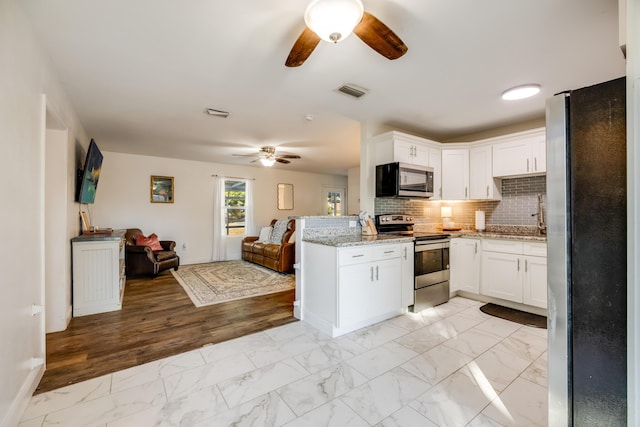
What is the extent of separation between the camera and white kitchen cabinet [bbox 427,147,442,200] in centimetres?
387

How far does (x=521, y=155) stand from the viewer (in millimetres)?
3453

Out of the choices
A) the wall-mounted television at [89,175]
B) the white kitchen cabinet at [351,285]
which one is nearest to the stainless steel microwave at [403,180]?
the white kitchen cabinet at [351,285]

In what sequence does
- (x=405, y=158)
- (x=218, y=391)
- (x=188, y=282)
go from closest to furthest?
(x=218, y=391) → (x=405, y=158) → (x=188, y=282)

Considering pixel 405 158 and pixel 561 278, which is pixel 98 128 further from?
pixel 561 278

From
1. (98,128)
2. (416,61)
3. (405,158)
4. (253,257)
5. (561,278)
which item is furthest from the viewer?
(253,257)

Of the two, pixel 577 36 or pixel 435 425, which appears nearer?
pixel 435 425

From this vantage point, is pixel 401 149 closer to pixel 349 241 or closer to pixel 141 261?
pixel 349 241

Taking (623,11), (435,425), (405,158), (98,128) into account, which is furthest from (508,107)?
(98,128)

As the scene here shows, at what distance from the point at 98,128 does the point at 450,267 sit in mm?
5223

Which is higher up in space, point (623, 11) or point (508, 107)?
point (508, 107)

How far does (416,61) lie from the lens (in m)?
2.21

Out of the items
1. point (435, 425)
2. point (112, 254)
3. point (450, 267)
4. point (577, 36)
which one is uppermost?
point (577, 36)

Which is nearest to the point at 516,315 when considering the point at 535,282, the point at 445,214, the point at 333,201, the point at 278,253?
the point at 535,282

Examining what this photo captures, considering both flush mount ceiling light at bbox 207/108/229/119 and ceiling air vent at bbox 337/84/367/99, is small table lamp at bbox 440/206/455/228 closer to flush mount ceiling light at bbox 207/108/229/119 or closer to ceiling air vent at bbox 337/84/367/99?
ceiling air vent at bbox 337/84/367/99
